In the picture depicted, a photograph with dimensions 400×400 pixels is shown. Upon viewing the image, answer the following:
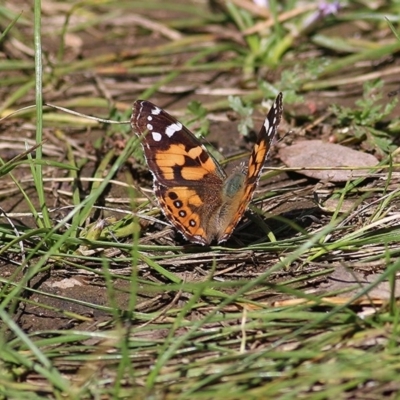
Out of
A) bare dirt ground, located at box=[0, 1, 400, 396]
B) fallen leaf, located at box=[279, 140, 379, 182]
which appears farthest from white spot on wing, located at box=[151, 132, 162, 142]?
fallen leaf, located at box=[279, 140, 379, 182]

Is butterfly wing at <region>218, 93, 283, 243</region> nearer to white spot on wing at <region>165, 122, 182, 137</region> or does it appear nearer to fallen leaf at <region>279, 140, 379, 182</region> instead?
white spot on wing at <region>165, 122, 182, 137</region>

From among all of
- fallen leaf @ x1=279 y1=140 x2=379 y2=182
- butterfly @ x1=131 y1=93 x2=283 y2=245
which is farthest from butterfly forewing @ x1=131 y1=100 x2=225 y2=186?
fallen leaf @ x1=279 y1=140 x2=379 y2=182

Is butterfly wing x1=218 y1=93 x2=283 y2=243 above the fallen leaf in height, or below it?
above

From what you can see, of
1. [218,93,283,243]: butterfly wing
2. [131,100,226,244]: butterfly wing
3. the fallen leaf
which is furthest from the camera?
the fallen leaf

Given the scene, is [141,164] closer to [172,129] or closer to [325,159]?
[172,129]

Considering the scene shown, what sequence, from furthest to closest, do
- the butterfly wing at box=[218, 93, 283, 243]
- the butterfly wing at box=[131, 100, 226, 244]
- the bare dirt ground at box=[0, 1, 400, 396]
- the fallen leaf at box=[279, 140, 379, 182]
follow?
the fallen leaf at box=[279, 140, 379, 182]
the butterfly wing at box=[131, 100, 226, 244]
the bare dirt ground at box=[0, 1, 400, 396]
the butterfly wing at box=[218, 93, 283, 243]

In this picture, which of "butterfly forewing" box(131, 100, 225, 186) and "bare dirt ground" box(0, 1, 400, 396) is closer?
"bare dirt ground" box(0, 1, 400, 396)

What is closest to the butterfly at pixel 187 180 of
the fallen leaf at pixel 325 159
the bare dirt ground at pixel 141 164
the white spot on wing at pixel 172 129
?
the white spot on wing at pixel 172 129

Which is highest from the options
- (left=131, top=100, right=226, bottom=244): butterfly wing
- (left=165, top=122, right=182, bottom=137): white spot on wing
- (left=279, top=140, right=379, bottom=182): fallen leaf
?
(left=165, top=122, right=182, bottom=137): white spot on wing

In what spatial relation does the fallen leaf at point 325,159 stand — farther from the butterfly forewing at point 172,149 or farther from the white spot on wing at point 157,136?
the white spot on wing at point 157,136
